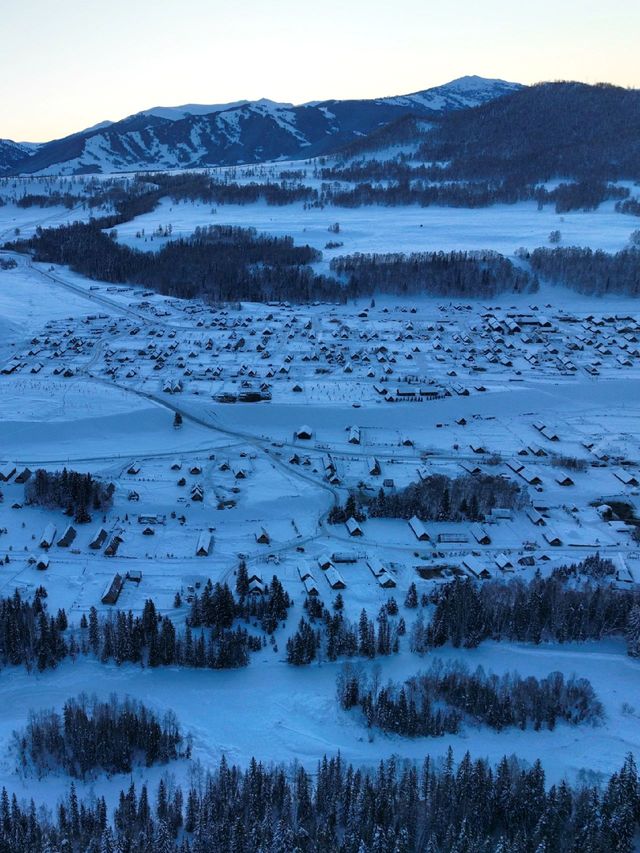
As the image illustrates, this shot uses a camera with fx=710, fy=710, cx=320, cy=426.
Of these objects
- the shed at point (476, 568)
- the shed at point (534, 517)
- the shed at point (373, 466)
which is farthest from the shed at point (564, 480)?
the shed at point (476, 568)

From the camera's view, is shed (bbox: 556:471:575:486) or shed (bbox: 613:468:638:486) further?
shed (bbox: 613:468:638:486)

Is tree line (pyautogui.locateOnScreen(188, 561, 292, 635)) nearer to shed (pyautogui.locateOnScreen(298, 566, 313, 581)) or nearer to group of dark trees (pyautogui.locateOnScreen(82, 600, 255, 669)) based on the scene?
group of dark trees (pyautogui.locateOnScreen(82, 600, 255, 669))

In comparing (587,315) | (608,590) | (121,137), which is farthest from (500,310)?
(121,137)

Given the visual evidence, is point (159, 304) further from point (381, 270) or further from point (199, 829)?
point (199, 829)

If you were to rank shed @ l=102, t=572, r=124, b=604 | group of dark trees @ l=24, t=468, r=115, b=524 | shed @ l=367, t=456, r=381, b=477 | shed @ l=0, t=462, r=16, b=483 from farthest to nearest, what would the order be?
shed @ l=367, t=456, r=381, b=477 → shed @ l=0, t=462, r=16, b=483 → group of dark trees @ l=24, t=468, r=115, b=524 → shed @ l=102, t=572, r=124, b=604

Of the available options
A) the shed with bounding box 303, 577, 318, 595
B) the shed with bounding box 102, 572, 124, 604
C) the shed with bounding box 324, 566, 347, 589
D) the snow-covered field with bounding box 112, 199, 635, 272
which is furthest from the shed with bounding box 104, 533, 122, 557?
the snow-covered field with bounding box 112, 199, 635, 272

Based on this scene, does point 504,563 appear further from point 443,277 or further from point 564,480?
point 443,277
